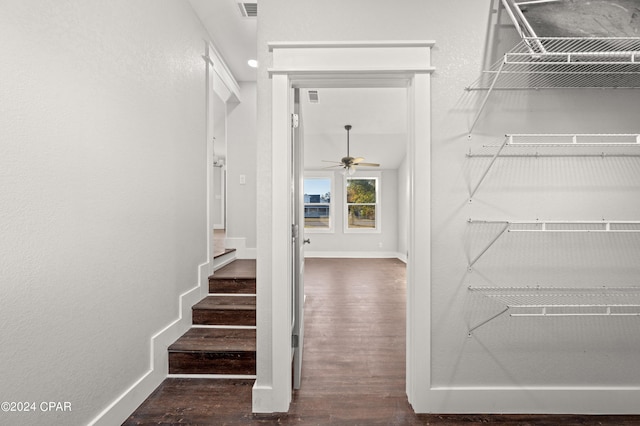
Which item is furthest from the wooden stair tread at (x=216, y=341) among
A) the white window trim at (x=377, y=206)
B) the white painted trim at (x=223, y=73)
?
the white window trim at (x=377, y=206)

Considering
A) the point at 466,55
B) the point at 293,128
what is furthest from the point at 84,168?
the point at 466,55

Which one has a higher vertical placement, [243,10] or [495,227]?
[243,10]

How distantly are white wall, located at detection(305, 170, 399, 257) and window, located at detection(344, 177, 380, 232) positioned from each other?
0.13m

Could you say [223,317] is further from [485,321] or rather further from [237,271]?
[485,321]

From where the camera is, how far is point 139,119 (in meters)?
1.88

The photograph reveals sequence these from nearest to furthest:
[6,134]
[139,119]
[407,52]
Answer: [6,134] → [407,52] → [139,119]

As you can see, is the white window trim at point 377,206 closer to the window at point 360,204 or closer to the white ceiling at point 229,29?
the window at point 360,204

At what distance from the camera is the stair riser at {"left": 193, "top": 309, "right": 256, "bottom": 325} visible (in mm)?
2469

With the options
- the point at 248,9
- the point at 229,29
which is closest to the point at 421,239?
the point at 248,9

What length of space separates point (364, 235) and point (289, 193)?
6135mm

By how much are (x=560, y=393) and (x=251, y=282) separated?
230cm

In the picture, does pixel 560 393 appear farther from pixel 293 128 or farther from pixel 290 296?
pixel 293 128

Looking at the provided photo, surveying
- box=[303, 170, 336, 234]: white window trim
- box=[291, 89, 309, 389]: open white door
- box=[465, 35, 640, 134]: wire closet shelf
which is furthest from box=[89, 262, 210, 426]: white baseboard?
box=[303, 170, 336, 234]: white window trim

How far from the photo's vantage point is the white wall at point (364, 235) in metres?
7.66
